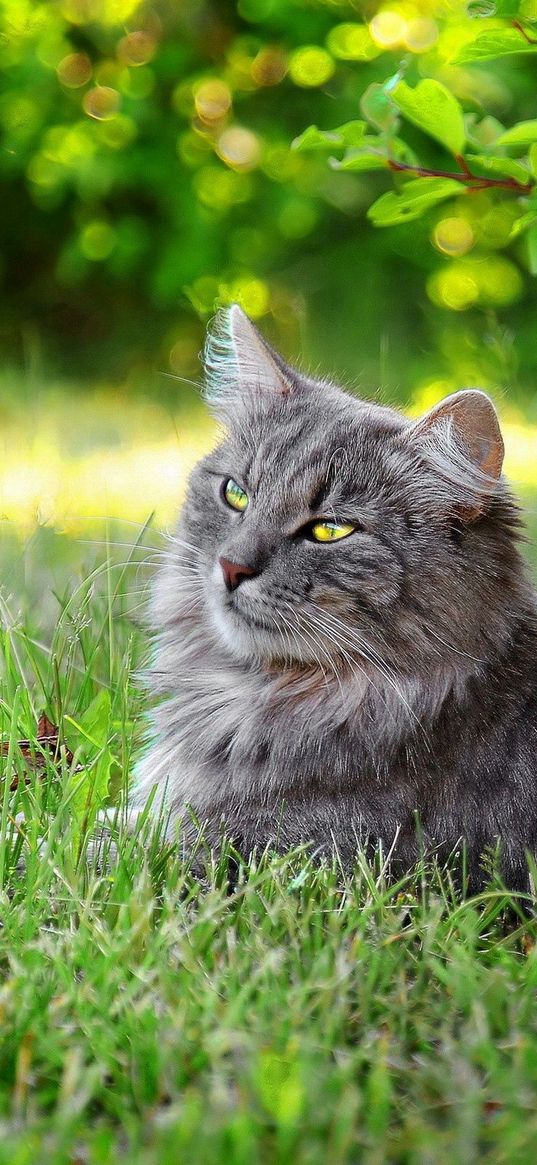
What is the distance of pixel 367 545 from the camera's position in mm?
1975

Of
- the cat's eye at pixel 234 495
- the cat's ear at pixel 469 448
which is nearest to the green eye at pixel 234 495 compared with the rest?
the cat's eye at pixel 234 495

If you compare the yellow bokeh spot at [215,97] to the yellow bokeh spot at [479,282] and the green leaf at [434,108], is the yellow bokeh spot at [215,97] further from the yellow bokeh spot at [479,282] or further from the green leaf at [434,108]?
the green leaf at [434,108]

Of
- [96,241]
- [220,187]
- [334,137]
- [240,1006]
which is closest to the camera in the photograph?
[240,1006]

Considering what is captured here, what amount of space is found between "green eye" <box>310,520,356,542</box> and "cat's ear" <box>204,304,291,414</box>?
0.43 m

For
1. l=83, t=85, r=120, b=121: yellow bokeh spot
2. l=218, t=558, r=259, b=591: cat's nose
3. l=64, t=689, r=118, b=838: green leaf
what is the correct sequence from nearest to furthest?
1. l=64, t=689, r=118, b=838: green leaf
2. l=218, t=558, r=259, b=591: cat's nose
3. l=83, t=85, r=120, b=121: yellow bokeh spot

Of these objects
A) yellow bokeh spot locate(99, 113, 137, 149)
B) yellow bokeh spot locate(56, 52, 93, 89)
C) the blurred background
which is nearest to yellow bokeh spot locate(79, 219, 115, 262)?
the blurred background

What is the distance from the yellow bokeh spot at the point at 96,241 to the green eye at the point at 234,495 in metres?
5.19

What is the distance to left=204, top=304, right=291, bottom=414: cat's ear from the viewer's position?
91.4 inches

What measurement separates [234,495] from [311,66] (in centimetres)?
493

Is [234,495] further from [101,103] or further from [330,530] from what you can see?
[101,103]

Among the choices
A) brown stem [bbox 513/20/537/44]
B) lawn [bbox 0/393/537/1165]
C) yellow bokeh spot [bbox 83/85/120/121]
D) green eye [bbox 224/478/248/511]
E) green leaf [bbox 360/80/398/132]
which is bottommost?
lawn [bbox 0/393/537/1165]

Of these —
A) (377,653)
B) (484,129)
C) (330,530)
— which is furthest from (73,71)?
(377,653)

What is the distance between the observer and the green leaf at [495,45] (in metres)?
1.95

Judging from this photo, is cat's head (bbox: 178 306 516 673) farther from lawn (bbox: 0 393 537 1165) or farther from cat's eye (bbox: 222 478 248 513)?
lawn (bbox: 0 393 537 1165)
